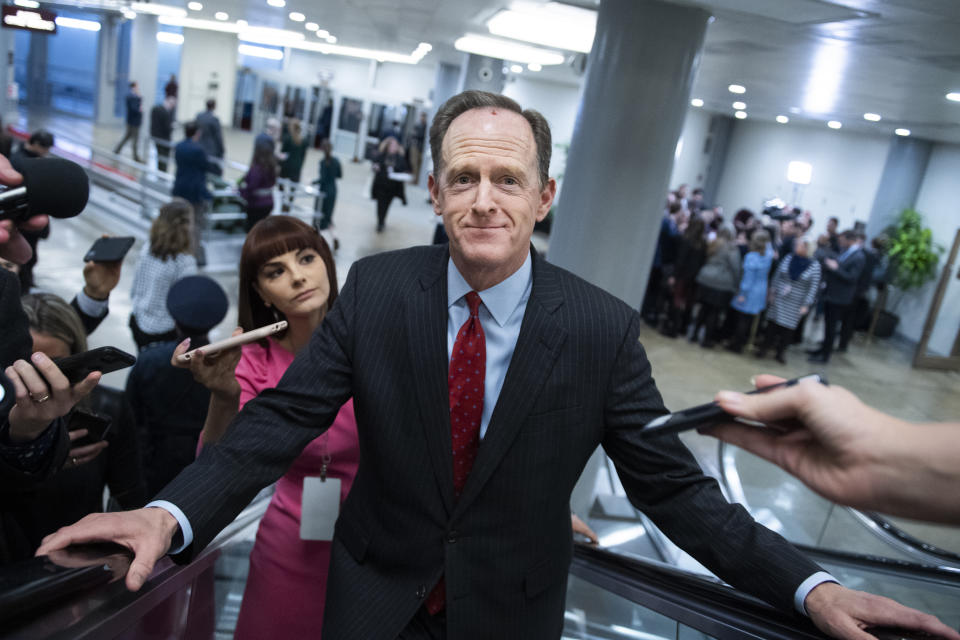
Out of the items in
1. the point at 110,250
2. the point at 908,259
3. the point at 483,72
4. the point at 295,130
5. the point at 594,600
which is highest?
the point at 483,72

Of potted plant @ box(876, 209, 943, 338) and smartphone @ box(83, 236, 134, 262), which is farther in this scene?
potted plant @ box(876, 209, 943, 338)

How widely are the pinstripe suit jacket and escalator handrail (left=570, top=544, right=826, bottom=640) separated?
122 mm

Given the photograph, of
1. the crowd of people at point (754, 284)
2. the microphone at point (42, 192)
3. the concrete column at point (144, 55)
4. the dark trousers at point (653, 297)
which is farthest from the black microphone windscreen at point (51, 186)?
the concrete column at point (144, 55)

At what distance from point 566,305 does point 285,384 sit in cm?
61

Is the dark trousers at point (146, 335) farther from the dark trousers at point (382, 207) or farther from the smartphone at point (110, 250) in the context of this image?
the dark trousers at point (382, 207)

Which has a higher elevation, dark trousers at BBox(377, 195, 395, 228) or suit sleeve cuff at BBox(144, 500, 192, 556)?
suit sleeve cuff at BBox(144, 500, 192, 556)

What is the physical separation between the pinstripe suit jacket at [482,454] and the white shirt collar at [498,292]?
27 mm

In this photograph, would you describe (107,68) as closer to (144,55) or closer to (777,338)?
(144,55)

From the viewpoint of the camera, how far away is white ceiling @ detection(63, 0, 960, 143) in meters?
4.21

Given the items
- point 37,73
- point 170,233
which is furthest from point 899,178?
point 37,73

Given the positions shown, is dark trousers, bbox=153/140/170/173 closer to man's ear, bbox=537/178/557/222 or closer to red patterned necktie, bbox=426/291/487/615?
man's ear, bbox=537/178/557/222

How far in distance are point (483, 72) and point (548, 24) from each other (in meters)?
5.65

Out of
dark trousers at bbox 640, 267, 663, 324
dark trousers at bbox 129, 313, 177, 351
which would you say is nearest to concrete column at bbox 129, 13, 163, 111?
dark trousers at bbox 640, 267, 663, 324

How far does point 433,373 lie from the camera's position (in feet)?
4.88
